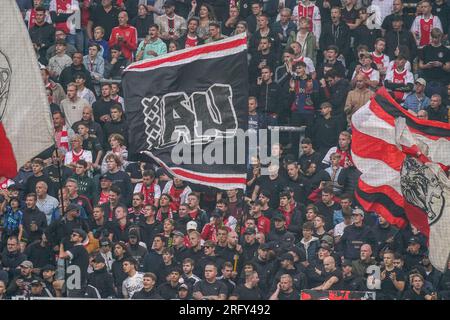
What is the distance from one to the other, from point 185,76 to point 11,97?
199cm

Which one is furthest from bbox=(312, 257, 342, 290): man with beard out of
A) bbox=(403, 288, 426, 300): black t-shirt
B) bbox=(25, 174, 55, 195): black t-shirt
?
bbox=(25, 174, 55, 195): black t-shirt

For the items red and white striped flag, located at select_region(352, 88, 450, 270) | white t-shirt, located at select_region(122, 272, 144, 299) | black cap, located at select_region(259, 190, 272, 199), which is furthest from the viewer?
black cap, located at select_region(259, 190, 272, 199)

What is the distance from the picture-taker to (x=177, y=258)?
2394cm

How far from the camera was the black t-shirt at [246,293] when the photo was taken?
906 inches

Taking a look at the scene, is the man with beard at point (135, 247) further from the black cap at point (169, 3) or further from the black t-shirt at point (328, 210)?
the black cap at point (169, 3)

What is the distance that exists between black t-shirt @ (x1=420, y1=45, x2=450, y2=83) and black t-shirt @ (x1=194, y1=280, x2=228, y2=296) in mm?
5805

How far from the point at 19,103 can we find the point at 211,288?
305 cm

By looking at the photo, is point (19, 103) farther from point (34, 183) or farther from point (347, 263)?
point (347, 263)

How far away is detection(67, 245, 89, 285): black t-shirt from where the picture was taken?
23797 mm

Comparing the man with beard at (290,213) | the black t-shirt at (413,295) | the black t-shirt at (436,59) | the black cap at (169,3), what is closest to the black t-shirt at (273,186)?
the man with beard at (290,213)

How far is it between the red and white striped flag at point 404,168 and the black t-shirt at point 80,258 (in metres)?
3.28

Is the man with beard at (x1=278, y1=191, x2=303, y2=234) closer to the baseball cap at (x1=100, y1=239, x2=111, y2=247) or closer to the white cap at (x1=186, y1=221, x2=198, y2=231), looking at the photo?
the white cap at (x1=186, y1=221, x2=198, y2=231)
